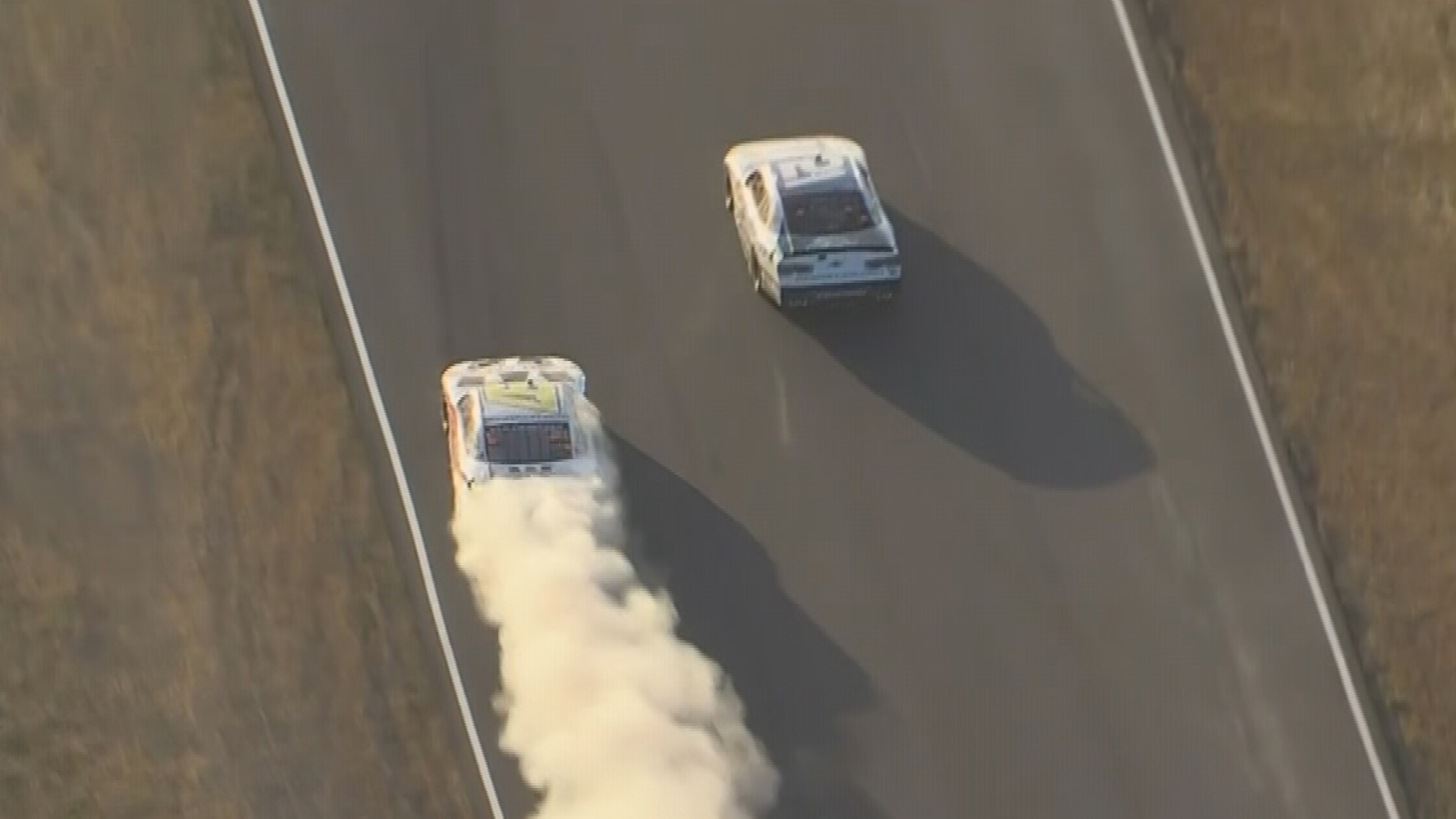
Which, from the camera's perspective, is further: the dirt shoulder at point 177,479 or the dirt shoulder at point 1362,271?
the dirt shoulder at point 1362,271

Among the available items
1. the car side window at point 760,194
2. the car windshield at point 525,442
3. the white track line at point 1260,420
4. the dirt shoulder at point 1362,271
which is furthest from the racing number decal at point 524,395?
the dirt shoulder at point 1362,271

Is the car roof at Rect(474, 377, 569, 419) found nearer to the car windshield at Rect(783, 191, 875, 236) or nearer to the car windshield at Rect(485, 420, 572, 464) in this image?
the car windshield at Rect(485, 420, 572, 464)

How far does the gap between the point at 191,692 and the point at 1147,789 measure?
404 inches

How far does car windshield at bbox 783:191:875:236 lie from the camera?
20062 millimetres

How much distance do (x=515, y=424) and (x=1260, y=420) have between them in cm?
882

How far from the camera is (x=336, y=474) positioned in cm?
1902

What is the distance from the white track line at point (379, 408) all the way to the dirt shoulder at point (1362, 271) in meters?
9.89

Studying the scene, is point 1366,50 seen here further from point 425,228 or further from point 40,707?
point 40,707

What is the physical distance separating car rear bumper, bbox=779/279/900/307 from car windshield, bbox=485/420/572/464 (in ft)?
10.4

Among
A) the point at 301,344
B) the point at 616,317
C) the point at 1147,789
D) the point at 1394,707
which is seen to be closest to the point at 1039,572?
the point at 1147,789

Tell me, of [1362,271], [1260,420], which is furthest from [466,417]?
[1362,271]

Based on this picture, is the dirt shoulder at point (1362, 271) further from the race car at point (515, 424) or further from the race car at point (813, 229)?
the race car at point (515, 424)

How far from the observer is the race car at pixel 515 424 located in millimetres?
18625

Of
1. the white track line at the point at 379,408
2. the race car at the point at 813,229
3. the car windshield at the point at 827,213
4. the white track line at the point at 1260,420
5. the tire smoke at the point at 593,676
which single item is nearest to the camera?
the tire smoke at the point at 593,676
